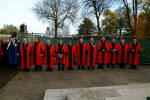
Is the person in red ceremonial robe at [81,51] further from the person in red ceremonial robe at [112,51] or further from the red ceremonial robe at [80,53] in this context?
the person in red ceremonial robe at [112,51]

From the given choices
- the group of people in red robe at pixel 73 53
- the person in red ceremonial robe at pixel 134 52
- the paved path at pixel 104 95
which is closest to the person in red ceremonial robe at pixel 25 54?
the group of people in red robe at pixel 73 53

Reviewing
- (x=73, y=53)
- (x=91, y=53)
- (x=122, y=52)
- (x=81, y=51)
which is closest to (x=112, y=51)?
(x=122, y=52)

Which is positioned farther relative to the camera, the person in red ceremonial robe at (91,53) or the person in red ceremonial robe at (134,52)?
the person in red ceremonial robe at (134,52)

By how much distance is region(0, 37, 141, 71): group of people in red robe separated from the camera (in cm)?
699

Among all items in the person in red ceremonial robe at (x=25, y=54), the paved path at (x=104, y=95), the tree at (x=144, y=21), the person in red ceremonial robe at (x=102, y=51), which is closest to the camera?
the paved path at (x=104, y=95)

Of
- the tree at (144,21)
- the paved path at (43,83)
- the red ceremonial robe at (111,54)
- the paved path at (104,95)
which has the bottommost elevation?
the paved path at (43,83)

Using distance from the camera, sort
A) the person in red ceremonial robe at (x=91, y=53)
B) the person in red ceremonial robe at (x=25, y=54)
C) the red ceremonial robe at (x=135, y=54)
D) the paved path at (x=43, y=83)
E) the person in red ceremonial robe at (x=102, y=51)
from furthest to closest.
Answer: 1. the red ceremonial robe at (x=135, y=54)
2. the person in red ceremonial robe at (x=102, y=51)
3. the person in red ceremonial robe at (x=91, y=53)
4. the person in red ceremonial robe at (x=25, y=54)
5. the paved path at (x=43, y=83)

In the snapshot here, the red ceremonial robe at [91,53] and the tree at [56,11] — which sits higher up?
the tree at [56,11]

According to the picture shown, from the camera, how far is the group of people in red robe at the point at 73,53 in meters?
6.99

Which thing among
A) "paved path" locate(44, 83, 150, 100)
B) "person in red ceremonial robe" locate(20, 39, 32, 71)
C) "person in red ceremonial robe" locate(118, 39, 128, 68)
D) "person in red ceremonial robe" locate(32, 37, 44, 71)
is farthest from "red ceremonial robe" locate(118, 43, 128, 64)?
"person in red ceremonial robe" locate(20, 39, 32, 71)

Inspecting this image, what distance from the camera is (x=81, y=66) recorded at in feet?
26.3

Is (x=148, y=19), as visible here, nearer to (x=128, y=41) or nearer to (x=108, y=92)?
(x=128, y=41)

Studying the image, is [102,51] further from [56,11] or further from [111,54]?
[56,11]

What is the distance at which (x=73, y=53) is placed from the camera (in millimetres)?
7449
